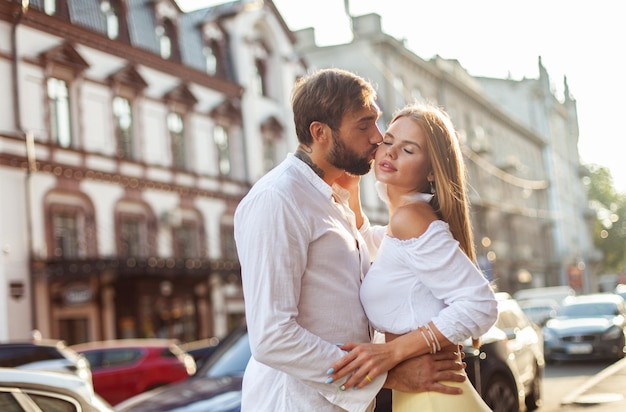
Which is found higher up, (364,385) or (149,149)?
(149,149)

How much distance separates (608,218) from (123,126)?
94.1 meters

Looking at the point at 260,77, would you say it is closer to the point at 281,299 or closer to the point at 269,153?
the point at 269,153

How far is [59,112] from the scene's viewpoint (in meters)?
26.8

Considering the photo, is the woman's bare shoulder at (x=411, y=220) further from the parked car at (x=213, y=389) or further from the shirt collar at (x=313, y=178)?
the parked car at (x=213, y=389)

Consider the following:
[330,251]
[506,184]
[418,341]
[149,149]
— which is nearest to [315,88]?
[330,251]

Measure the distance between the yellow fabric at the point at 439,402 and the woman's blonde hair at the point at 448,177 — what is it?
53cm

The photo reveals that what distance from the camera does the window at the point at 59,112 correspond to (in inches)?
1043

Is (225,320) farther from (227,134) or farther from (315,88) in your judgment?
(315,88)

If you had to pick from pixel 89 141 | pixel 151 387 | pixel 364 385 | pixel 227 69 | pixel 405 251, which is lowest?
pixel 151 387

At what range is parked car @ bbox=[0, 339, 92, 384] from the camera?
43.6 ft

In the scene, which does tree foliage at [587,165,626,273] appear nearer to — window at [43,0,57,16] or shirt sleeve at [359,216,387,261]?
window at [43,0,57,16]

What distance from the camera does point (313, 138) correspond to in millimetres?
3557

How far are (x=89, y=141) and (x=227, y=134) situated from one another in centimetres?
845

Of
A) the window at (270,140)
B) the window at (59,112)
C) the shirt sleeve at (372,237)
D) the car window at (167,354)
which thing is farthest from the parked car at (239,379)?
the window at (270,140)
